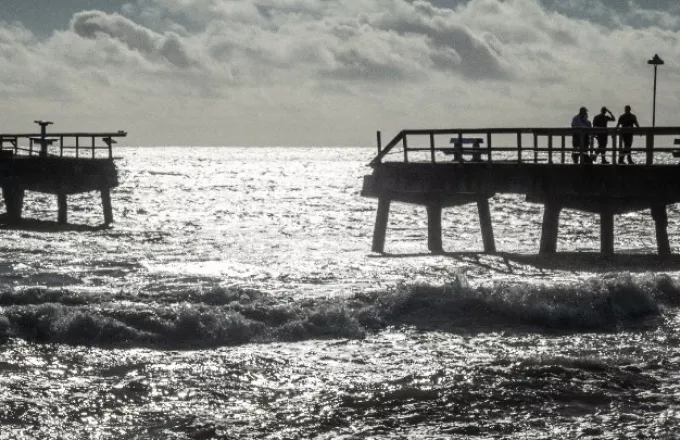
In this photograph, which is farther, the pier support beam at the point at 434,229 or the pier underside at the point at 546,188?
the pier support beam at the point at 434,229

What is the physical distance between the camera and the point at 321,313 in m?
15.6

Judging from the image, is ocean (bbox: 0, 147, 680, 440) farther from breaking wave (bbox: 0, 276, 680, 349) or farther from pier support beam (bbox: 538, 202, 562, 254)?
pier support beam (bbox: 538, 202, 562, 254)

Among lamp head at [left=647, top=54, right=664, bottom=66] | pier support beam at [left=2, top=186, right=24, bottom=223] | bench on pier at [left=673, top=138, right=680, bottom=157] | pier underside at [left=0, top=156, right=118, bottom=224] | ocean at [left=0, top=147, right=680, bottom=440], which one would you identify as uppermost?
lamp head at [left=647, top=54, right=664, bottom=66]

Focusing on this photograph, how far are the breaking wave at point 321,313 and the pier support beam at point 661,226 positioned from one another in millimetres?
5451

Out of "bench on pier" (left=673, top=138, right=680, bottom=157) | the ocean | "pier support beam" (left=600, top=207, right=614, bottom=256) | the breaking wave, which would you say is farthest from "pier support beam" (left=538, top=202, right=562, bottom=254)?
the breaking wave

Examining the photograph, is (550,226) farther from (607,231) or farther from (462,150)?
(462,150)

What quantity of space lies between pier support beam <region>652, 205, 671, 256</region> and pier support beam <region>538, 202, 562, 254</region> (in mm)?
2286

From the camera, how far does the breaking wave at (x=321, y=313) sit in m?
14.6

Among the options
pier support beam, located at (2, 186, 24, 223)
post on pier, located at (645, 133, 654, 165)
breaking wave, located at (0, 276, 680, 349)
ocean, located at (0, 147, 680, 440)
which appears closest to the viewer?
ocean, located at (0, 147, 680, 440)

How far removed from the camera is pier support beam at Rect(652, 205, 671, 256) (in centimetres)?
2344

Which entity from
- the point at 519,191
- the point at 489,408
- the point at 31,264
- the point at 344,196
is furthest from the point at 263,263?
the point at 344,196

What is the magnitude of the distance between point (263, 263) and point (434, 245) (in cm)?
509

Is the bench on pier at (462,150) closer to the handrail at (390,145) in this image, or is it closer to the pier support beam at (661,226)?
the handrail at (390,145)

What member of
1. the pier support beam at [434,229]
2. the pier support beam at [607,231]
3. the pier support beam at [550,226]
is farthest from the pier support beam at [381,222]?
the pier support beam at [607,231]
